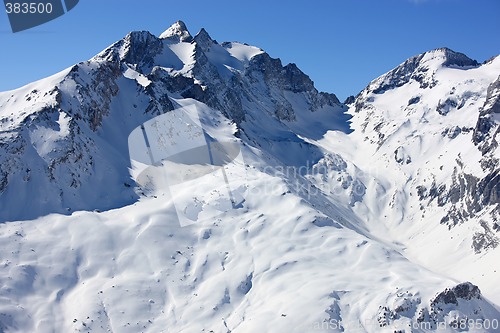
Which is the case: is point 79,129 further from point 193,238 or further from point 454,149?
point 454,149

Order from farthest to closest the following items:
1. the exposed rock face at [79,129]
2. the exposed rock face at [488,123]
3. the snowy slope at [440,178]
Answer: the exposed rock face at [488,123], the snowy slope at [440,178], the exposed rock face at [79,129]

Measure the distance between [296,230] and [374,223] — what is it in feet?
205

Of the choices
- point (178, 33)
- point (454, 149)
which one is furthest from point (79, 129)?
point (178, 33)

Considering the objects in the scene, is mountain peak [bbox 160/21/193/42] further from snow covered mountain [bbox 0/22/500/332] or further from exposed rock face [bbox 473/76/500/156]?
exposed rock face [bbox 473/76/500/156]

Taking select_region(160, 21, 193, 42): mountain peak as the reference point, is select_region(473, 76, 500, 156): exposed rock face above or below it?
below

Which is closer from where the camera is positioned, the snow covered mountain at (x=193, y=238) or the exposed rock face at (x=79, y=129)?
the snow covered mountain at (x=193, y=238)

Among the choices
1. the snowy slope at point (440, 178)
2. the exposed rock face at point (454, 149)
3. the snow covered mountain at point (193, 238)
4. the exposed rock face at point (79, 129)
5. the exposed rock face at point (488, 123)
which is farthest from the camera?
the exposed rock face at point (488, 123)

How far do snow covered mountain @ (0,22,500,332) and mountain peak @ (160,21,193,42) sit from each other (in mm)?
47861

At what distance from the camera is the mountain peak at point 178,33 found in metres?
186

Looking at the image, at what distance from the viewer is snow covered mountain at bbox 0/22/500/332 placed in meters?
63.9

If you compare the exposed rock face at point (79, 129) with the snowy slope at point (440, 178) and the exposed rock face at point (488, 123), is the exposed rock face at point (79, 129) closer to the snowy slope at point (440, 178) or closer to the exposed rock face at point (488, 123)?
the snowy slope at point (440, 178)

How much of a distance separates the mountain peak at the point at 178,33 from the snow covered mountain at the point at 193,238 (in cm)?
4786

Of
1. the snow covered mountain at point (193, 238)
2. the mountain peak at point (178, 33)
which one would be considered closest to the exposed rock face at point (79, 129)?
the snow covered mountain at point (193, 238)

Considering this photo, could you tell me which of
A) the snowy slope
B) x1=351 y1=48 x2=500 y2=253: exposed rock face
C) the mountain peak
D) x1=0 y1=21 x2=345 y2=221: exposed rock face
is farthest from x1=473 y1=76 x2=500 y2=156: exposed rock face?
the mountain peak
